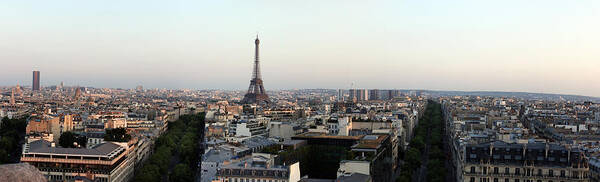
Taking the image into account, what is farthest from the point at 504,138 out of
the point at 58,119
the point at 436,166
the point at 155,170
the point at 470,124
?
the point at 58,119

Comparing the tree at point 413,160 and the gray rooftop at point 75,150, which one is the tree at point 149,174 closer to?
the gray rooftop at point 75,150

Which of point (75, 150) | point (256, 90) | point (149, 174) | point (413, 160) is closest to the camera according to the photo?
point (75, 150)

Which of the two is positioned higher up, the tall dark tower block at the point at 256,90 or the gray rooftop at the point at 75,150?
the tall dark tower block at the point at 256,90

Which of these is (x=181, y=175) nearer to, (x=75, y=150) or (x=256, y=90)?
(x=75, y=150)

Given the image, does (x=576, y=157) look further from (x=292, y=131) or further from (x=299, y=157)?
(x=292, y=131)

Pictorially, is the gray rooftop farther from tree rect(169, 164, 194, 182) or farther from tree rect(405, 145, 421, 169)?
tree rect(405, 145, 421, 169)

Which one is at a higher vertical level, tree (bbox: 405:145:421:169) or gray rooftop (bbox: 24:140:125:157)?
gray rooftop (bbox: 24:140:125:157)

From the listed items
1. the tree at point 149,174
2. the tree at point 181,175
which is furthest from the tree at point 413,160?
the tree at point 149,174

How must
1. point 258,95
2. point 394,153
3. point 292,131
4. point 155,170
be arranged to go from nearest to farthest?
point 155,170, point 394,153, point 292,131, point 258,95

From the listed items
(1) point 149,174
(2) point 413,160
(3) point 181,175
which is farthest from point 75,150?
(2) point 413,160

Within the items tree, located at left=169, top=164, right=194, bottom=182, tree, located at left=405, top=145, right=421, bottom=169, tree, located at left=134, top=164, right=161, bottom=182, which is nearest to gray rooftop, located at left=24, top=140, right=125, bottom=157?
tree, located at left=134, top=164, right=161, bottom=182

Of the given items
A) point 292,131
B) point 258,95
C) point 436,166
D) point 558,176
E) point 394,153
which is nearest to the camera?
point 558,176
